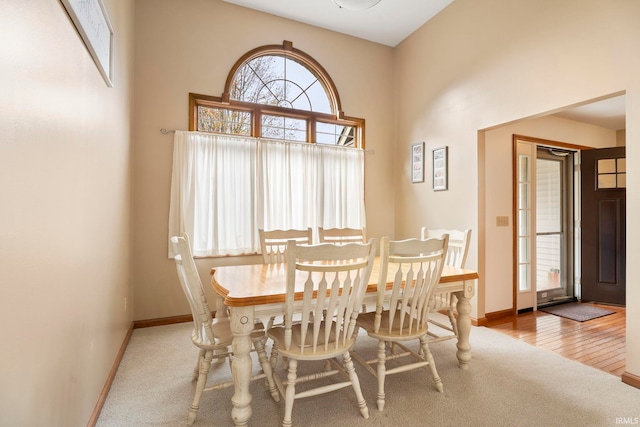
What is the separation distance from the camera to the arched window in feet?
11.7

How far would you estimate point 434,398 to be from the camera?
6.36 feet

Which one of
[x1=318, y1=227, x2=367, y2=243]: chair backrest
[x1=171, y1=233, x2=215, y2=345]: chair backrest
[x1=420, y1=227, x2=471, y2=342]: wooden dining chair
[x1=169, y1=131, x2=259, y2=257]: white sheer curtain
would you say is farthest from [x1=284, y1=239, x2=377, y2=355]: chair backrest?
[x1=169, y1=131, x2=259, y2=257]: white sheer curtain

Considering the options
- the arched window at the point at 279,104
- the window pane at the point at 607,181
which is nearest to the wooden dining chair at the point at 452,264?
the arched window at the point at 279,104

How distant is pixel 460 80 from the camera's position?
3.47 m

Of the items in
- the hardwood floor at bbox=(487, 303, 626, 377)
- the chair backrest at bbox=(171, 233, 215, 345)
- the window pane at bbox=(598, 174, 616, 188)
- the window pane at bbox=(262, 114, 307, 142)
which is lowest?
the hardwood floor at bbox=(487, 303, 626, 377)

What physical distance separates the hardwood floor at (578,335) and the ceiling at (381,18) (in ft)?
7.88

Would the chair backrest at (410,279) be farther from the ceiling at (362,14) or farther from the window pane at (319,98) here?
the ceiling at (362,14)

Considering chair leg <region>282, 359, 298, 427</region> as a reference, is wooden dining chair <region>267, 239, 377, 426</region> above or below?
above

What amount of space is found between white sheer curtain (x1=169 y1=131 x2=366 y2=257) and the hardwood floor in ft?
6.79

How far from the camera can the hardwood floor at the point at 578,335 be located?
8.25 feet

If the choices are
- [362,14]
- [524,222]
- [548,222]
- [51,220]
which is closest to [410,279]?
[51,220]

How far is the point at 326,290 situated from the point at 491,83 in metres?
2.82

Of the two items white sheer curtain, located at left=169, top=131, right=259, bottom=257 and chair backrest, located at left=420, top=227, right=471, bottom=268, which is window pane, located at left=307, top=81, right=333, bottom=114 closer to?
white sheer curtain, located at left=169, top=131, right=259, bottom=257

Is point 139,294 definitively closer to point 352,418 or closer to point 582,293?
point 352,418
